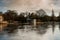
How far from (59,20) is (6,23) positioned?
0.53 metres

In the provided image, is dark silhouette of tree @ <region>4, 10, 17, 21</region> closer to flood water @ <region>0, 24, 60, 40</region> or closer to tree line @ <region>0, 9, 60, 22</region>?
tree line @ <region>0, 9, 60, 22</region>

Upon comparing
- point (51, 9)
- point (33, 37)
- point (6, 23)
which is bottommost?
point (33, 37)

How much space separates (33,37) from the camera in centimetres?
146

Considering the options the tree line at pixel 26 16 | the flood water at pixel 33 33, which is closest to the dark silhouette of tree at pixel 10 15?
the tree line at pixel 26 16

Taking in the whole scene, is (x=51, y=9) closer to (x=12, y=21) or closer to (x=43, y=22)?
(x=43, y=22)

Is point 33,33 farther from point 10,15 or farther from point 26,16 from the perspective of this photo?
point 10,15

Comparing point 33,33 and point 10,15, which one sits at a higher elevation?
point 10,15

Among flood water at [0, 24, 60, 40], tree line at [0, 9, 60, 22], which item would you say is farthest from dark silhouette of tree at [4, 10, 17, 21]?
flood water at [0, 24, 60, 40]

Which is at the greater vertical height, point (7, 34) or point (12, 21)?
point (12, 21)

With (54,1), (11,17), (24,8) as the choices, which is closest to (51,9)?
(54,1)

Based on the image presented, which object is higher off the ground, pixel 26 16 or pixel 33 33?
pixel 26 16

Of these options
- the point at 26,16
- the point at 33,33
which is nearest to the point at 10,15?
the point at 26,16

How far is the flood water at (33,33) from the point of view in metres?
1.46

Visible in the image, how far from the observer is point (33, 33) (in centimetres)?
147
